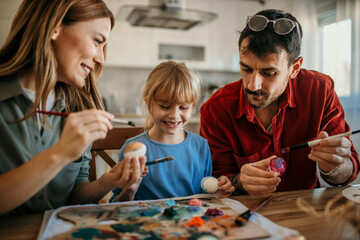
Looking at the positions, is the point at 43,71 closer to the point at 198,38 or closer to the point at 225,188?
the point at 225,188

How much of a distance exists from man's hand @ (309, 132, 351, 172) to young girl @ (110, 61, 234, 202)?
0.51 m

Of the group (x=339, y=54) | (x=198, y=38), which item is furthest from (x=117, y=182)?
(x=198, y=38)

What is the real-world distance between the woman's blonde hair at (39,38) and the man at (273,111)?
2.56 ft

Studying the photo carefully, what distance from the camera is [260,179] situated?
42.6 inches

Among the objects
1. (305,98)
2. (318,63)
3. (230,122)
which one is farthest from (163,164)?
(318,63)

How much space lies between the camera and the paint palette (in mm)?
752

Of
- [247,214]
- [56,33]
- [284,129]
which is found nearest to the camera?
[247,214]

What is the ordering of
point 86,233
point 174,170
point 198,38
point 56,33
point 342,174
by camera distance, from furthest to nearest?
point 198,38, point 174,170, point 342,174, point 56,33, point 86,233

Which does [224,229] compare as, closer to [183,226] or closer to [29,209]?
[183,226]

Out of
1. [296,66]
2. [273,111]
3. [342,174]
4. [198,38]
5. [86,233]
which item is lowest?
[342,174]

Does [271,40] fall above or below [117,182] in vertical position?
above

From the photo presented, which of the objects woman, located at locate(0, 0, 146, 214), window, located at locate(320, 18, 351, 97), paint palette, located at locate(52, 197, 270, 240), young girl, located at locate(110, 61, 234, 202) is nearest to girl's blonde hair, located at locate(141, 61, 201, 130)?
young girl, located at locate(110, 61, 234, 202)

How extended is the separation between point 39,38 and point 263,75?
0.99 metres

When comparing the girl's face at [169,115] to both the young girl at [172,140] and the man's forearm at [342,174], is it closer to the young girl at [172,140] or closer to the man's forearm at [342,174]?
the young girl at [172,140]
